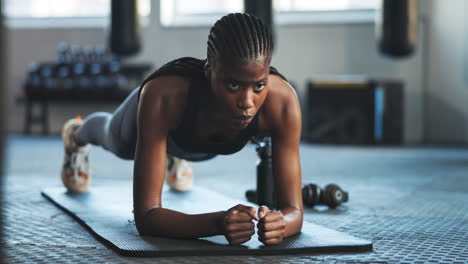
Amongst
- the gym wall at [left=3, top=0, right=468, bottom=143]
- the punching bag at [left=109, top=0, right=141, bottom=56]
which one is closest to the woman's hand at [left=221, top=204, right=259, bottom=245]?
the punching bag at [left=109, top=0, right=141, bottom=56]

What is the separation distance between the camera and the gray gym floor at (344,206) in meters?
1.35


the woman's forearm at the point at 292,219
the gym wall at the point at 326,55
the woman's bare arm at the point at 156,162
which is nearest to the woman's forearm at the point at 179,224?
the woman's bare arm at the point at 156,162

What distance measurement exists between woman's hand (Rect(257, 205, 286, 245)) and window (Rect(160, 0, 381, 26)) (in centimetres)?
534

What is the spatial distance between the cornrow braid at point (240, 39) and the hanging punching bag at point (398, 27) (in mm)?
3026

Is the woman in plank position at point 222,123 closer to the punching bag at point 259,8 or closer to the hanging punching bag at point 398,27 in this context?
the punching bag at point 259,8

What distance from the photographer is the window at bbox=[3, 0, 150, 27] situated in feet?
24.3

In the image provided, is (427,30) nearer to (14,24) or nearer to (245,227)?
(14,24)

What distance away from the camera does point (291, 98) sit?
1.50 metres

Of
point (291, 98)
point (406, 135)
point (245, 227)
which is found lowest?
point (406, 135)

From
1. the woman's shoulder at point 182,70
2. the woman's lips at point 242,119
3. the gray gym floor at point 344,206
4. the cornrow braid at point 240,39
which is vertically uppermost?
the cornrow braid at point 240,39

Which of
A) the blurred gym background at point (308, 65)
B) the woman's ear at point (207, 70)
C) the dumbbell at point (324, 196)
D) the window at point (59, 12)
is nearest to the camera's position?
the woman's ear at point (207, 70)

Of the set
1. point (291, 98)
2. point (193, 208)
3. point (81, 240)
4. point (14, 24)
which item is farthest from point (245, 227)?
point (14, 24)

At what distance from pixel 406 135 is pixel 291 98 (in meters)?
5.32

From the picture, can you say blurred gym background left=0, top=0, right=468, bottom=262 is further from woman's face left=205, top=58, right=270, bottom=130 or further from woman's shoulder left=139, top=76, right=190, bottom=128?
woman's face left=205, top=58, right=270, bottom=130
